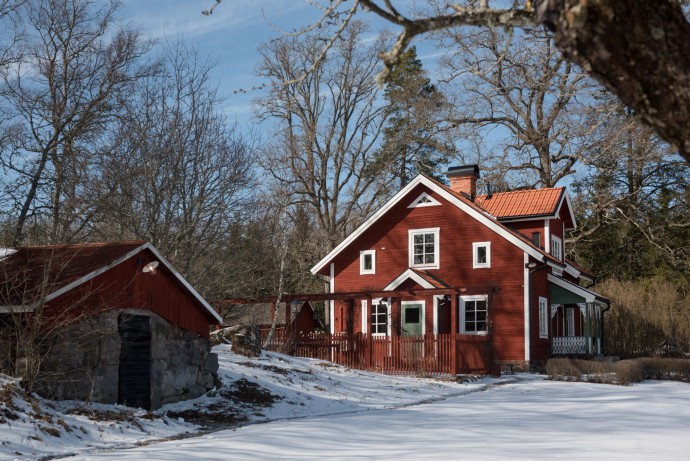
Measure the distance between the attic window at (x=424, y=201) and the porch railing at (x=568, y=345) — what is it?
6884mm

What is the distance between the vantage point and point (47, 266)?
13859 mm

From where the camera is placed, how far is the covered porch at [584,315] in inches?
1158

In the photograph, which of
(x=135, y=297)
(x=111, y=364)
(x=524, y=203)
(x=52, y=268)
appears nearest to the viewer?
(x=52, y=268)

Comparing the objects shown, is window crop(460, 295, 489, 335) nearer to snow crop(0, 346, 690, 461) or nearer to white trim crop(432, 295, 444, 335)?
white trim crop(432, 295, 444, 335)

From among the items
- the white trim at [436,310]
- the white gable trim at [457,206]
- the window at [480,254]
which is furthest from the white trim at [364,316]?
the window at [480,254]

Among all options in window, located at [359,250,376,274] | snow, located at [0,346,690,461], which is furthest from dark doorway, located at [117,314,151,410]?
window, located at [359,250,376,274]

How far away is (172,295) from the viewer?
650 inches

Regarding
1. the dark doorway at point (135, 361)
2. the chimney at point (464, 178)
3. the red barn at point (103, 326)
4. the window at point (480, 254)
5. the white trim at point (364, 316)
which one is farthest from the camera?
the chimney at point (464, 178)

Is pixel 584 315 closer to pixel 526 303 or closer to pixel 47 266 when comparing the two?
pixel 526 303

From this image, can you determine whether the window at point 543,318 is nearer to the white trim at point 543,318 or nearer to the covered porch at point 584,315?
the white trim at point 543,318

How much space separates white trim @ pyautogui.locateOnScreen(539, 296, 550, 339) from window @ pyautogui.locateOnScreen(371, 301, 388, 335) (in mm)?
5692

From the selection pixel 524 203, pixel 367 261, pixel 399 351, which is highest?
pixel 524 203

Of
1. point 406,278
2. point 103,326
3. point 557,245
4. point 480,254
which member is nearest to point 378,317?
point 406,278

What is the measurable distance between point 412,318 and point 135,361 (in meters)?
15.7
